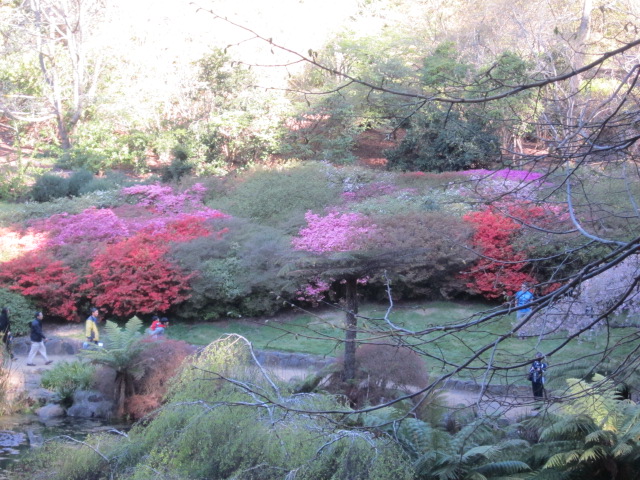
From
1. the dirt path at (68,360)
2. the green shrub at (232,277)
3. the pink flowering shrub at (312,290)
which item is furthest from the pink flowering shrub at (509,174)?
the green shrub at (232,277)

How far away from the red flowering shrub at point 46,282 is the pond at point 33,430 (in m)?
5.24

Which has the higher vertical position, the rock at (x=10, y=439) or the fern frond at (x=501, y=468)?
the fern frond at (x=501, y=468)

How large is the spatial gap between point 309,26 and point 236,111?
29.2 feet

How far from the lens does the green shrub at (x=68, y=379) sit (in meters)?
12.2

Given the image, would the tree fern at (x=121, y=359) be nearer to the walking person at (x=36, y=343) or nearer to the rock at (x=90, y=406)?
the rock at (x=90, y=406)

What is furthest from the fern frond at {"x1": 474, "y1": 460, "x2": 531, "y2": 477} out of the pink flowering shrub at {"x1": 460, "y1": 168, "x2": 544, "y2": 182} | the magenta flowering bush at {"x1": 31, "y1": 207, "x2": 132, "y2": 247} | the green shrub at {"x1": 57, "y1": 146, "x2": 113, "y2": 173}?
the green shrub at {"x1": 57, "y1": 146, "x2": 113, "y2": 173}

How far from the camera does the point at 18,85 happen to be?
33.4m

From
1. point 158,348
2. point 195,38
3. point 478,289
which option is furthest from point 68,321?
point 195,38

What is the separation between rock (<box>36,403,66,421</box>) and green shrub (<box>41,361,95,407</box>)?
21 cm

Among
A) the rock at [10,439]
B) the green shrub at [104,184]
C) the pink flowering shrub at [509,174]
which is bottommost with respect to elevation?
the rock at [10,439]

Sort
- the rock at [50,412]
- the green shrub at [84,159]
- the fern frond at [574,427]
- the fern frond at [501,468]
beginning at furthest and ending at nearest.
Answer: the green shrub at [84,159] < the rock at [50,412] < the fern frond at [574,427] < the fern frond at [501,468]

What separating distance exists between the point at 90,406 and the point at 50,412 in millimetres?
655

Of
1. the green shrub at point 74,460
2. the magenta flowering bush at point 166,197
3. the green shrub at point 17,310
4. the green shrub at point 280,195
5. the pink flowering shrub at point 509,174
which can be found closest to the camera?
the pink flowering shrub at point 509,174

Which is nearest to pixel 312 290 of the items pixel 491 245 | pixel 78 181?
pixel 491 245
